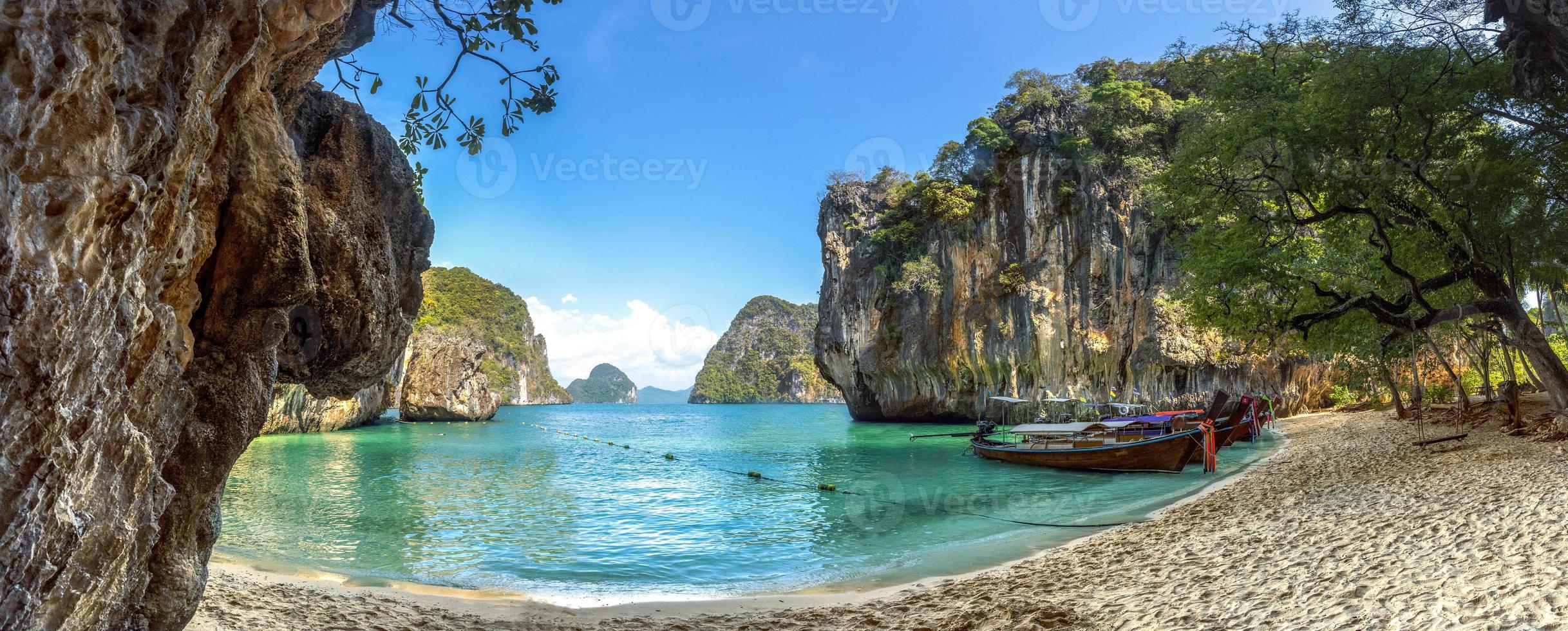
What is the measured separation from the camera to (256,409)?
4324 millimetres

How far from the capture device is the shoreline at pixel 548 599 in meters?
7.26

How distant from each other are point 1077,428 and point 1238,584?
14342 mm

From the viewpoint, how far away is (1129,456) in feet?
57.0

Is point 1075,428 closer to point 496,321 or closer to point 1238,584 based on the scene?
point 1238,584

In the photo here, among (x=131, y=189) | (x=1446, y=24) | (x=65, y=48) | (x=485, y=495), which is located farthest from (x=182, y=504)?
(x=1446, y=24)

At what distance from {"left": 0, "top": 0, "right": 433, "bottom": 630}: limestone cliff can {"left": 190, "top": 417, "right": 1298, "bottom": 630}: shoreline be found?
11.1 ft

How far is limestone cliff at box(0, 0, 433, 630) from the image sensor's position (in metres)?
2.43

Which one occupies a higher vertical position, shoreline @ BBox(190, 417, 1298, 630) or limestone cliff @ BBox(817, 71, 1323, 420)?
limestone cliff @ BBox(817, 71, 1323, 420)

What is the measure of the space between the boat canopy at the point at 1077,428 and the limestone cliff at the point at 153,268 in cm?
1775

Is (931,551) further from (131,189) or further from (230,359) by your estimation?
(131,189)

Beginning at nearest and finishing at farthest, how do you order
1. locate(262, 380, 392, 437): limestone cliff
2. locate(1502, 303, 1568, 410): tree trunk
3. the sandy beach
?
the sandy beach, locate(1502, 303, 1568, 410): tree trunk, locate(262, 380, 392, 437): limestone cliff

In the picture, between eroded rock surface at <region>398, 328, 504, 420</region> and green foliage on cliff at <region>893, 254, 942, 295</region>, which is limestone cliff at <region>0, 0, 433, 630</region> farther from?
eroded rock surface at <region>398, 328, 504, 420</region>

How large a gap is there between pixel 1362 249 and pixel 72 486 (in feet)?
59.1

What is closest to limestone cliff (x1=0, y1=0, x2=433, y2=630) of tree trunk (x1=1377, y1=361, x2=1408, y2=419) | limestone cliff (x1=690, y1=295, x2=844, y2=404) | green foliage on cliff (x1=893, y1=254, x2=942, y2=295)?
tree trunk (x1=1377, y1=361, x2=1408, y2=419)
